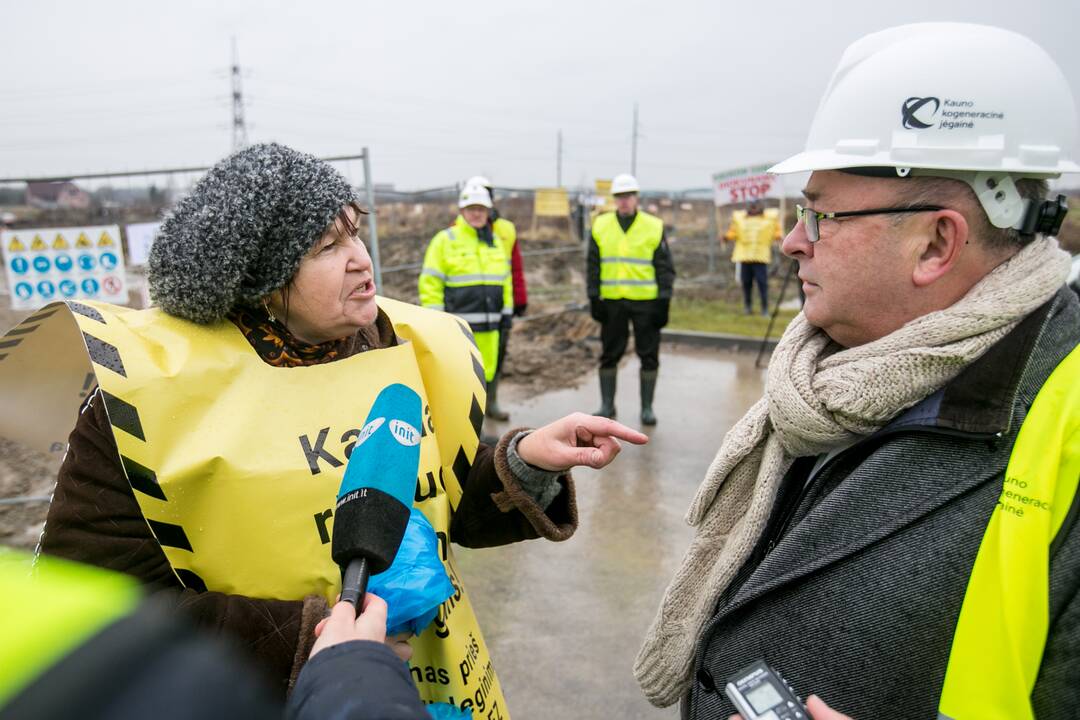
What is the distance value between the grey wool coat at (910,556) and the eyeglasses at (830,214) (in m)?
0.28

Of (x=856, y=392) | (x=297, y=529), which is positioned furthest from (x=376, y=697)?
(x=856, y=392)

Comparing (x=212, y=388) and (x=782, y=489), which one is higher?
(x=212, y=388)

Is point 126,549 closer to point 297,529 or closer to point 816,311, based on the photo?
point 297,529

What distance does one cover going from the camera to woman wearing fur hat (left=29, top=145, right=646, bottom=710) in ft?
4.63

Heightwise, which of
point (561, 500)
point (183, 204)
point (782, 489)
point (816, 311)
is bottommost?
point (561, 500)

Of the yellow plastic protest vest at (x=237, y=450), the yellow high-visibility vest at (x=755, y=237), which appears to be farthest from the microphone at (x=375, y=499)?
the yellow high-visibility vest at (x=755, y=237)

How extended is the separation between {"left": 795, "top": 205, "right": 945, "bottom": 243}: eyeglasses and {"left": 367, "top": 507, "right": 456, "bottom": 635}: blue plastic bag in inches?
39.2

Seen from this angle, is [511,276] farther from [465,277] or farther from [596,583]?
[596,583]

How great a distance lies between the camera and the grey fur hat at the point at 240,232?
156 centimetres

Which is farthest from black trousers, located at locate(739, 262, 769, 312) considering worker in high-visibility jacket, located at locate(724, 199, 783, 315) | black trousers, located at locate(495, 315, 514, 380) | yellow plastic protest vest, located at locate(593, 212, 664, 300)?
black trousers, located at locate(495, 315, 514, 380)

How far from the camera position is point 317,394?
1602mm

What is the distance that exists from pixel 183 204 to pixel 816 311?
146 centimetres

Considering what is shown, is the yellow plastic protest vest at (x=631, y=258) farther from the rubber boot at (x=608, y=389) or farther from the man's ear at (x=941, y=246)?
the man's ear at (x=941, y=246)

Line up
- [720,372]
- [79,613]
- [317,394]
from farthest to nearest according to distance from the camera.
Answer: [720,372]
[317,394]
[79,613]
